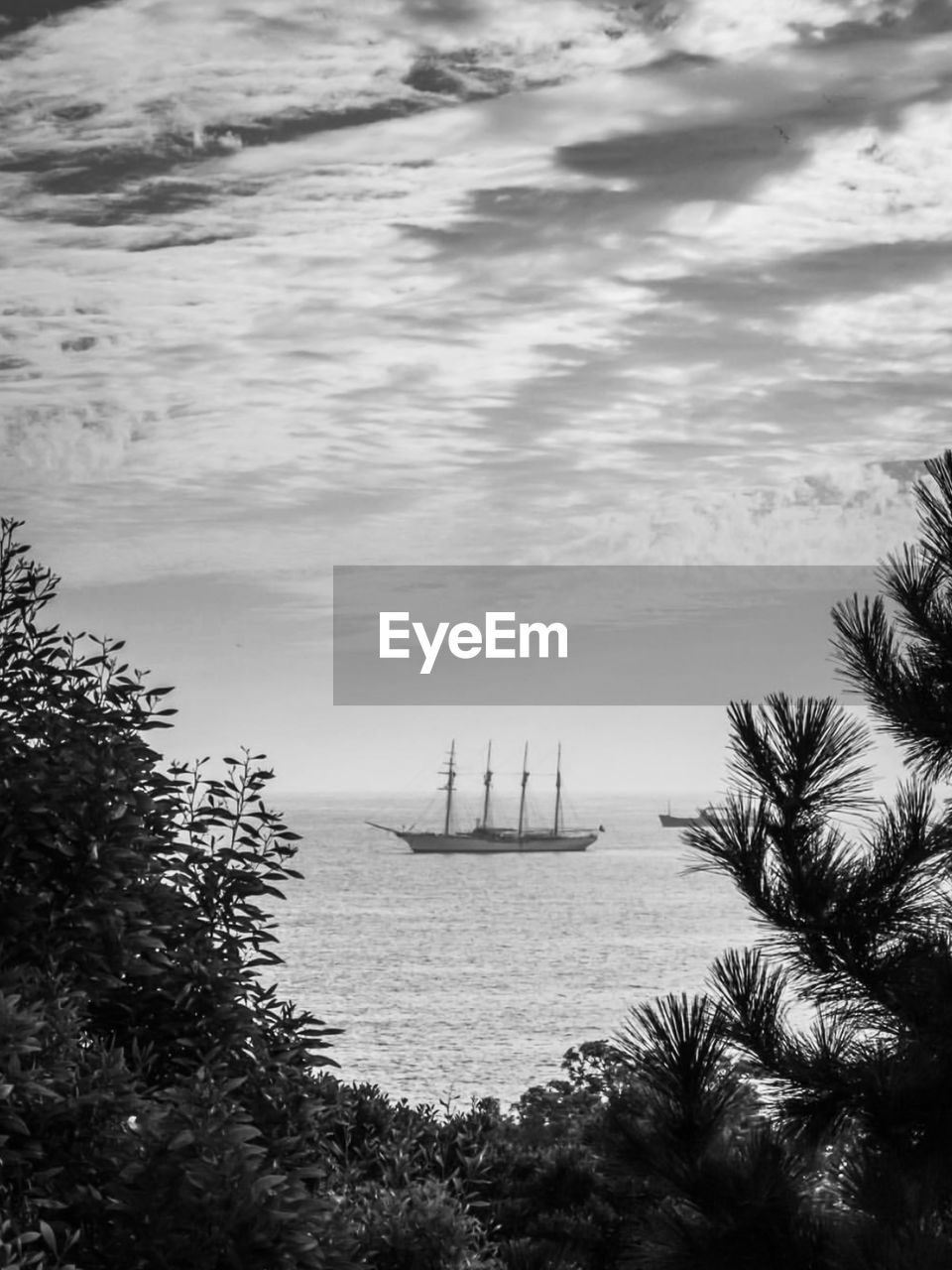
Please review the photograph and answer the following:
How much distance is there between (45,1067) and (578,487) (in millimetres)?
40661

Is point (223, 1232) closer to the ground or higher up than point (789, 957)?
closer to the ground

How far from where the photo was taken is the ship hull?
108 meters

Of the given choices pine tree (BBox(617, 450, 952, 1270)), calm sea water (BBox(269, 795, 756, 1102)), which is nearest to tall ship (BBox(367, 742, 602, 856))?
calm sea water (BBox(269, 795, 756, 1102))

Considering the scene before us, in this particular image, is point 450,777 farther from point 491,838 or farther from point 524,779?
point 491,838

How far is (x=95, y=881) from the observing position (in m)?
3.84

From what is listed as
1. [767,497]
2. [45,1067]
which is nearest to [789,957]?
[45,1067]

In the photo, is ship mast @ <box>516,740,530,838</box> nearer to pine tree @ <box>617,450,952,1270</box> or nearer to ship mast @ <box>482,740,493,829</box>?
ship mast @ <box>482,740,493,829</box>

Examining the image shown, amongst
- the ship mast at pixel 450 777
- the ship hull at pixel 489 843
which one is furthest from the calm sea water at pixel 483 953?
the ship mast at pixel 450 777

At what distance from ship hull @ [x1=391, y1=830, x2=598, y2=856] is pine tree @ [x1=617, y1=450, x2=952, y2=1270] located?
10227cm

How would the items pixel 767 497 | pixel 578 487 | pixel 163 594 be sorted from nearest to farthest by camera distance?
pixel 767 497 < pixel 163 594 < pixel 578 487

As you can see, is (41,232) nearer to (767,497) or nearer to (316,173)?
(316,173)

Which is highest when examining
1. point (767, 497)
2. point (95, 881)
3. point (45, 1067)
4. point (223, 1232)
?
point (767, 497)

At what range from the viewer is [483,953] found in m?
65.1

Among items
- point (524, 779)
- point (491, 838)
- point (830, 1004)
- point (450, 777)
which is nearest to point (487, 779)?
point (524, 779)
